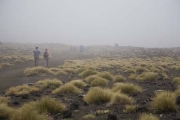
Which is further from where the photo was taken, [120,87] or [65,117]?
[120,87]

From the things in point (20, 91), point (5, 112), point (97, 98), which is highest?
point (97, 98)

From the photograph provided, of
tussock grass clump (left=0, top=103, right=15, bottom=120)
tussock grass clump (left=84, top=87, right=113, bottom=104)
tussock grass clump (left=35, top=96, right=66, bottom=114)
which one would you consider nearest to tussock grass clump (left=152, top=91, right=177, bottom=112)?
tussock grass clump (left=84, top=87, right=113, bottom=104)

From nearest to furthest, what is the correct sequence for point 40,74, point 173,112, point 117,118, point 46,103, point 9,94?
1. point 117,118
2. point 173,112
3. point 46,103
4. point 9,94
5. point 40,74

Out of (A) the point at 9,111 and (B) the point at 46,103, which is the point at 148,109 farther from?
(A) the point at 9,111

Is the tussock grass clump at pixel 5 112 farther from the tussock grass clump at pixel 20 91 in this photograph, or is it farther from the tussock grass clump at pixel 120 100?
the tussock grass clump at pixel 20 91

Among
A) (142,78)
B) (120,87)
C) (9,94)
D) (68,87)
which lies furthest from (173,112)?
(142,78)

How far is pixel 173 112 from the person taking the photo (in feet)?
24.3

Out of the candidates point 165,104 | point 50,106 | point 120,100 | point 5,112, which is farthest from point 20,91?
point 165,104

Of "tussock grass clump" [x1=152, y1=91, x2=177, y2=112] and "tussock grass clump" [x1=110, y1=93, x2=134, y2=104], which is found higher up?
"tussock grass clump" [x1=152, y1=91, x2=177, y2=112]

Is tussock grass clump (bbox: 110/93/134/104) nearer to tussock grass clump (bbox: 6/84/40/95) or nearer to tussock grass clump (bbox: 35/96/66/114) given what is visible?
→ tussock grass clump (bbox: 35/96/66/114)

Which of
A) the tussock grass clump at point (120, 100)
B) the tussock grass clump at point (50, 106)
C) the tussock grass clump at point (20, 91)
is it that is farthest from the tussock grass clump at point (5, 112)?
the tussock grass clump at point (20, 91)

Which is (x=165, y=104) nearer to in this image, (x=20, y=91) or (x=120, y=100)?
(x=120, y=100)

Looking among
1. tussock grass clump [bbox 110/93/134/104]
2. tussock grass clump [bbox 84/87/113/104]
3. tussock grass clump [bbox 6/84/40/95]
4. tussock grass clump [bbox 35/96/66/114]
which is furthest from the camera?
tussock grass clump [bbox 6/84/40/95]

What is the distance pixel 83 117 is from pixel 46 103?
1.69 m
